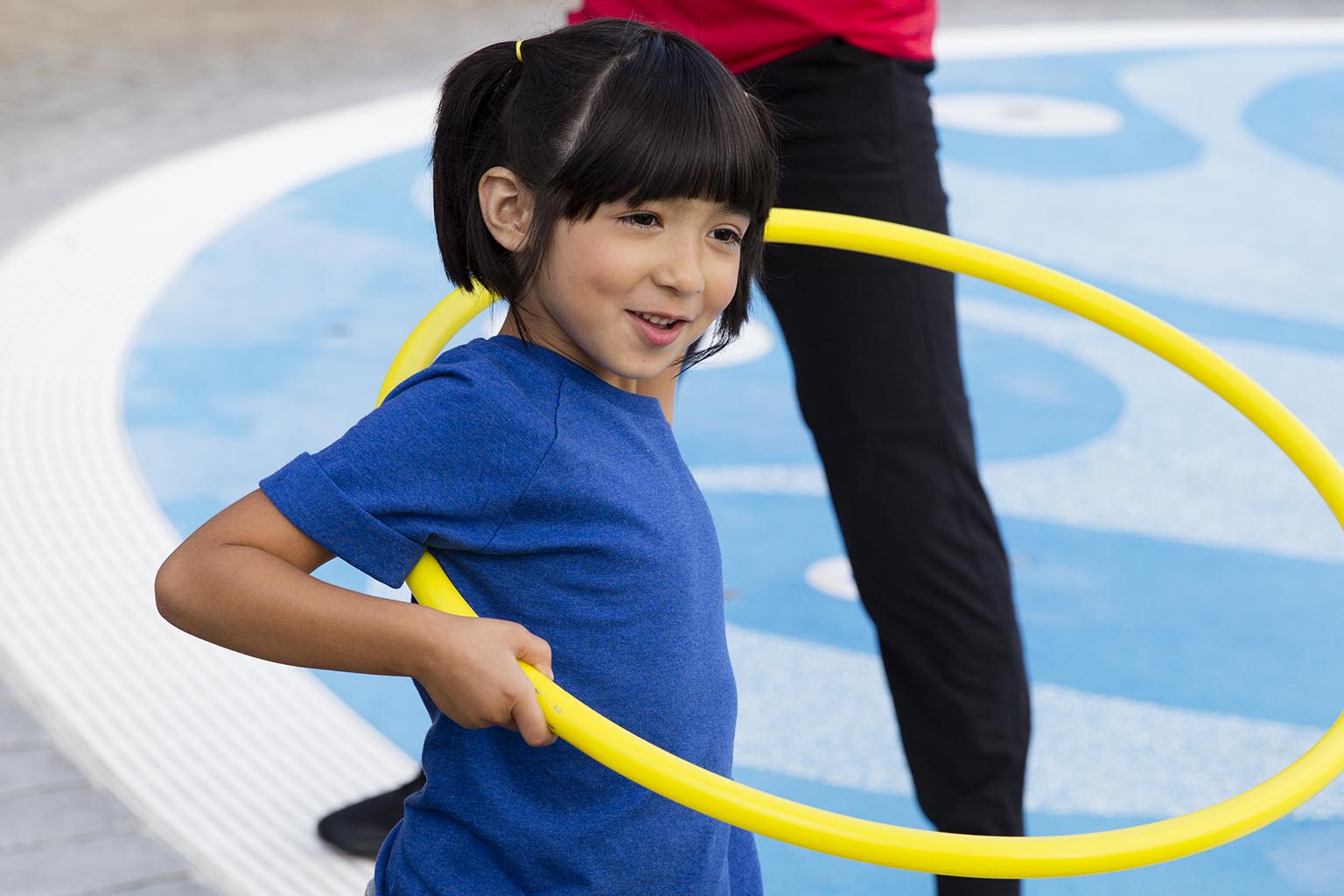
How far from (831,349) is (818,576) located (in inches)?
67.2

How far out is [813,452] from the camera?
4.52m

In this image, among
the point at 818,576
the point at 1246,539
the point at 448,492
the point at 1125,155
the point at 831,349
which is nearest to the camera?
the point at 448,492

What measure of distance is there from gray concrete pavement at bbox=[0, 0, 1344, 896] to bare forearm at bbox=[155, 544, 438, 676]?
157 centimetres

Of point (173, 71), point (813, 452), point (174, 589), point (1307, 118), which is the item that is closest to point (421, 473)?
point (174, 589)

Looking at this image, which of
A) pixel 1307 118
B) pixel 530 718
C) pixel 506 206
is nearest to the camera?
pixel 530 718

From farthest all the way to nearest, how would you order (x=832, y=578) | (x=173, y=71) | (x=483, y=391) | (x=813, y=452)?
(x=173, y=71), (x=813, y=452), (x=832, y=578), (x=483, y=391)

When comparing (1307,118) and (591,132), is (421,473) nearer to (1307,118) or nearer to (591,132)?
(591,132)

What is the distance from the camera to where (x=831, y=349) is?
2141 millimetres

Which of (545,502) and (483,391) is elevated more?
(483,391)

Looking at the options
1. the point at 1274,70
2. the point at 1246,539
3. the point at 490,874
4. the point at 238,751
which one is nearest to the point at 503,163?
the point at 490,874

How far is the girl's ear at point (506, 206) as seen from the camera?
5.00ft

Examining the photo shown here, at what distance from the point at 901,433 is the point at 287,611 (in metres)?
1.01

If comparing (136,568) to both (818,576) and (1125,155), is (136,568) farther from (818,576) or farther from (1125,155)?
(1125,155)

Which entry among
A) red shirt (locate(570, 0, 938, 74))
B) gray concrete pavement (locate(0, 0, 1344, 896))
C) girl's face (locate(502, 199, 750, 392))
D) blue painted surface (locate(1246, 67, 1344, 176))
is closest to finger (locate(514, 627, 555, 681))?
girl's face (locate(502, 199, 750, 392))
